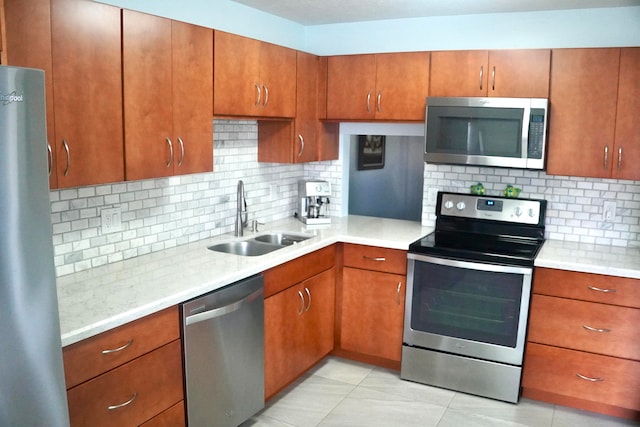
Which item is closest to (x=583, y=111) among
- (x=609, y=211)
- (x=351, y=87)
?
(x=609, y=211)

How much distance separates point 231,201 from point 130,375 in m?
1.67

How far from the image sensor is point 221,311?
268 centimetres

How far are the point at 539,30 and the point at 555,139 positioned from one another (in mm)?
764

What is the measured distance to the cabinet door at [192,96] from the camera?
2.72 m

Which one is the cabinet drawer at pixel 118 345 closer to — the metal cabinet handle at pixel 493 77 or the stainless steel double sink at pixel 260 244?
the stainless steel double sink at pixel 260 244

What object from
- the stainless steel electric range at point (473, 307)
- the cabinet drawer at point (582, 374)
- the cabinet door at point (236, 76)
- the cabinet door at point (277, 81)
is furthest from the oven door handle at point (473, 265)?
the cabinet door at point (236, 76)

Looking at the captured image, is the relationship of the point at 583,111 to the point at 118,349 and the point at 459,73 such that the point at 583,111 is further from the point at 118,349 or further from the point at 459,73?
the point at 118,349

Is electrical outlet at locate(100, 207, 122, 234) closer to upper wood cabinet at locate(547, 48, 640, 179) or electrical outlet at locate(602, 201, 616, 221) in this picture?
upper wood cabinet at locate(547, 48, 640, 179)

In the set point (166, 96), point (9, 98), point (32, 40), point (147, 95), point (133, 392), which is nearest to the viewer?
point (9, 98)

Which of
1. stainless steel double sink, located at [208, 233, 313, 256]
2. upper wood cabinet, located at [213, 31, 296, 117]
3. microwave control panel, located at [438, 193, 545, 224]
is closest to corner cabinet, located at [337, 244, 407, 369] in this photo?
stainless steel double sink, located at [208, 233, 313, 256]

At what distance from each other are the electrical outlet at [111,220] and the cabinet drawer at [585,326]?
2.35m

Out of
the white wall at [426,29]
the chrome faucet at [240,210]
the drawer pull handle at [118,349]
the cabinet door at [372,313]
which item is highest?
the white wall at [426,29]

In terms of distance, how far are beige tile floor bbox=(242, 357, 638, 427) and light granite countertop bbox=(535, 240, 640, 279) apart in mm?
868

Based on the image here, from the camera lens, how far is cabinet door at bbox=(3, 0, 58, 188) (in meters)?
1.96
